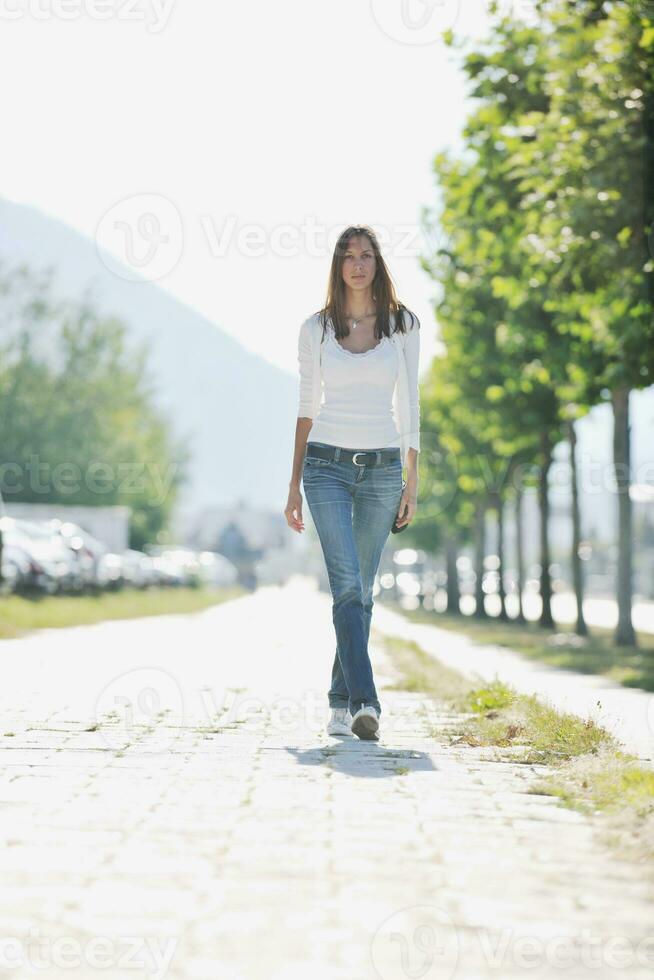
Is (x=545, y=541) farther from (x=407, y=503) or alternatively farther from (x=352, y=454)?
(x=352, y=454)

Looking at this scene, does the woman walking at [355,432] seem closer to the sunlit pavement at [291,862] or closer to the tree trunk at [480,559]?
the sunlit pavement at [291,862]

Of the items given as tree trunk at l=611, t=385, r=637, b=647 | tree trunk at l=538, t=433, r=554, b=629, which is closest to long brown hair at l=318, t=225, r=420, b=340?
tree trunk at l=611, t=385, r=637, b=647

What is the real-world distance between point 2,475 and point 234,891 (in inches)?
2451

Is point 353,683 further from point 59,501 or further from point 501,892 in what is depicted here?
point 59,501

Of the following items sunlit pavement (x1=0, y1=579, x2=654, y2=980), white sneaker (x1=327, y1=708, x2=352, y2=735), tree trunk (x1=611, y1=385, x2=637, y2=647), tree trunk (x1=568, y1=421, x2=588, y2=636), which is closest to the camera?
sunlit pavement (x1=0, y1=579, x2=654, y2=980)

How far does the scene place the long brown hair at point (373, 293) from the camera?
8023 mm

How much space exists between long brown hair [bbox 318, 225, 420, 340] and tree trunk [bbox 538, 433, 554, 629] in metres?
28.1

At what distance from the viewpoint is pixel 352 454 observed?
7.93 meters

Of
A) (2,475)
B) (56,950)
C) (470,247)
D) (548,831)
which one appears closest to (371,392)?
(548,831)

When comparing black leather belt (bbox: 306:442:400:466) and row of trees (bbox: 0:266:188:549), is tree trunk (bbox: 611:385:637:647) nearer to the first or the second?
black leather belt (bbox: 306:442:400:466)

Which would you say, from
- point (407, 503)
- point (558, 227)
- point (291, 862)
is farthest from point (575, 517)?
point (291, 862)

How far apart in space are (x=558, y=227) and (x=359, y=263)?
960 cm

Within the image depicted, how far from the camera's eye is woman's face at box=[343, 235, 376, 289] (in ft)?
26.1

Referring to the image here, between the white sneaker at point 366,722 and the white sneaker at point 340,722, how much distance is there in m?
0.21
